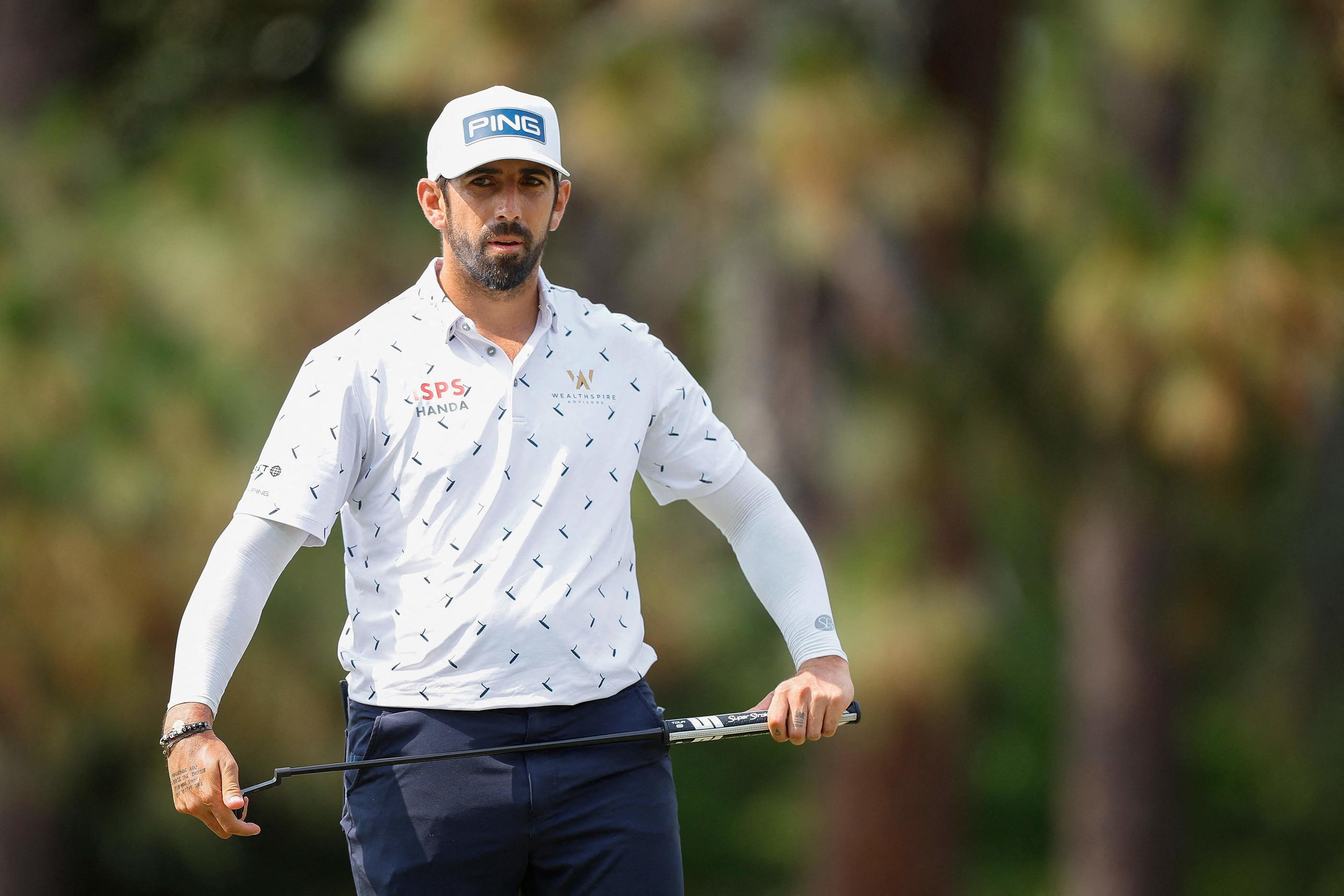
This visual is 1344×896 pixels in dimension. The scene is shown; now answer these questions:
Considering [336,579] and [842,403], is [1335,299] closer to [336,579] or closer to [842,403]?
[842,403]

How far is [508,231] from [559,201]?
0.51 feet

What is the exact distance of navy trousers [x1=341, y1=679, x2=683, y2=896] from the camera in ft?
8.11

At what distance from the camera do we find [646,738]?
8.43ft

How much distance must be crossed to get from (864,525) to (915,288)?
104cm

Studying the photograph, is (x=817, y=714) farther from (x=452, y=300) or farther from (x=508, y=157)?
(x=508, y=157)

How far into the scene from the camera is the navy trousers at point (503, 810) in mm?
2473

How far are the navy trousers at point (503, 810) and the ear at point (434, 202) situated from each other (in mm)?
743

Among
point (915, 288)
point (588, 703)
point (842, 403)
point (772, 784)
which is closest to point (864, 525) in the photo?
point (842, 403)

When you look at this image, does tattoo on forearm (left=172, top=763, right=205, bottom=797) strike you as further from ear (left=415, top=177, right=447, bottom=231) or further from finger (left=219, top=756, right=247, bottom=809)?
ear (left=415, top=177, right=447, bottom=231)

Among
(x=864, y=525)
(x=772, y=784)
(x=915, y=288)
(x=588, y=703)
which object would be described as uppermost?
(x=915, y=288)

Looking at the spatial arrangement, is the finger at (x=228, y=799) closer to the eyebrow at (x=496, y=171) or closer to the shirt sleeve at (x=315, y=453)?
the shirt sleeve at (x=315, y=453)

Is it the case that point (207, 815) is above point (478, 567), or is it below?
below

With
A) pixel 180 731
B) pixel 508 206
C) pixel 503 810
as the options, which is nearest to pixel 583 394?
pixel 508 206

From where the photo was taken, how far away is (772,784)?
14.1 m
